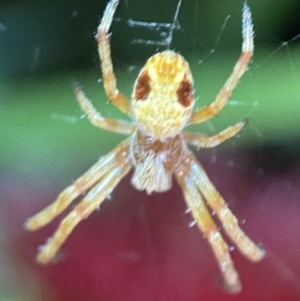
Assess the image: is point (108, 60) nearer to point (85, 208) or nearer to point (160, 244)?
point (85, 208)

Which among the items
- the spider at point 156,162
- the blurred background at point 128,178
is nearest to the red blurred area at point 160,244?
the blurred background at point 128,178

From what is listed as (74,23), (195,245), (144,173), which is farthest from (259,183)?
(74,23)

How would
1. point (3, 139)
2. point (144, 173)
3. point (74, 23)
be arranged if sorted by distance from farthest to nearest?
1. point (3, 139)
2. point (74, 23)
3. point (144, 173)

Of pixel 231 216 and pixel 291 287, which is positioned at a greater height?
pixel 231 216

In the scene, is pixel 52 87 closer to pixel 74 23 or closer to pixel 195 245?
pixel 74 23

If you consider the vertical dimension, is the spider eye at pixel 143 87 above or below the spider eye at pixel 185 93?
above

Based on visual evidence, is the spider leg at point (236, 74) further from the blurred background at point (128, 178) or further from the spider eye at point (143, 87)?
the blurred background at point (128, 178)

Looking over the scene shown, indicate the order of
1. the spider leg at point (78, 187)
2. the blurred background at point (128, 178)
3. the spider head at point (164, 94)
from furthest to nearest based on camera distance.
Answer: the blurred background at point (128, 178), the spider leg at point (78, 187), the spider head at point (164, 94)

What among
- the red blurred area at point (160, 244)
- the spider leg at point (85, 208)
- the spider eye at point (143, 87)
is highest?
the spider eye at point (143, 87)
